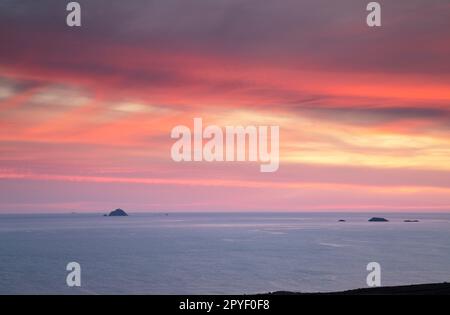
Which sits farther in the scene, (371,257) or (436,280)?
(371,257)

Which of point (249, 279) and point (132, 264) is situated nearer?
point (249, 279)

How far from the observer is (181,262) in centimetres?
10188

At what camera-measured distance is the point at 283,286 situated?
233 ft

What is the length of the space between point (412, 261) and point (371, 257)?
36.3 ft
